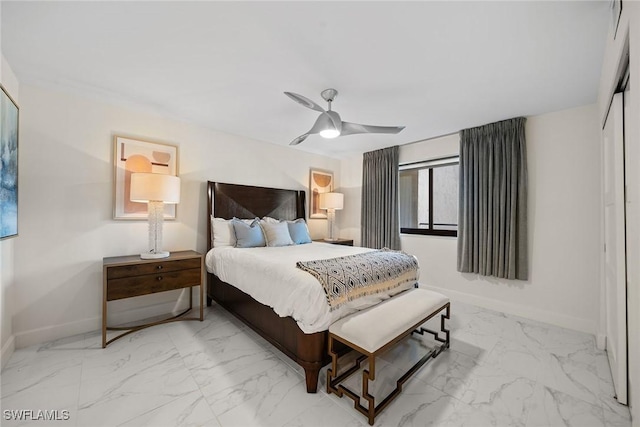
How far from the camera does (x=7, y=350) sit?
212 centimetres

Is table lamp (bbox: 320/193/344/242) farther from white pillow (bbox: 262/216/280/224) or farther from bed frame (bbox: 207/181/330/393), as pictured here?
white pillow (bbox: 262/216/280/224)

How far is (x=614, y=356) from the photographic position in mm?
1933

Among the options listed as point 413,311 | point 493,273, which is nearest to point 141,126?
point 413,311

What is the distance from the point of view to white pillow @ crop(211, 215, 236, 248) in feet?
10.9

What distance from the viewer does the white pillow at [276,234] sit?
11.3 feet

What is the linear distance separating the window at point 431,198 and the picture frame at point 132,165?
356 centimetres

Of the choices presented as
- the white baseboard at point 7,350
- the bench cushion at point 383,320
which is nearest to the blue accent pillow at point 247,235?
the bench cushion at point 383,320

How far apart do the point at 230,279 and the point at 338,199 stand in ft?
8.22

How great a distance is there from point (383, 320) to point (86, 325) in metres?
2.96

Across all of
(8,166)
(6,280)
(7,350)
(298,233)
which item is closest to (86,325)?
(7,350)

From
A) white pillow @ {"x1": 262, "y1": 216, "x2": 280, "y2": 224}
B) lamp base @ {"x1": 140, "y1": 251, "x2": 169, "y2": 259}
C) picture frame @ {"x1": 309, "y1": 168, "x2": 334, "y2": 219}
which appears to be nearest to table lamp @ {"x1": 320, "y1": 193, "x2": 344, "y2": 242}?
picture frame @ {"x1": 309, "y1": 168, "x2": 334, "y2": 219}

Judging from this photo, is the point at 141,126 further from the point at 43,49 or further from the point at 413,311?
the point at 413,311

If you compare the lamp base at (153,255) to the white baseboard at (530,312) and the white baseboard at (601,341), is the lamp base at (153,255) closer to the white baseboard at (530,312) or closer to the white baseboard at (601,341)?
the white baseboard at (530,312)

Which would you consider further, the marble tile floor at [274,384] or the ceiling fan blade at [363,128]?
the ceiling fan blade at [363,128]
